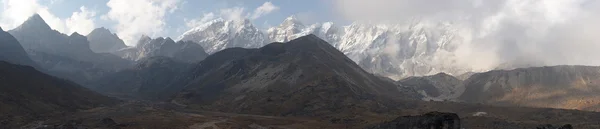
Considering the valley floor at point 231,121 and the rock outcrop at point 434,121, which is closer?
the rock outcrop at point 434,121

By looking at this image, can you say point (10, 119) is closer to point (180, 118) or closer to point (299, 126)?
point (180, 118)

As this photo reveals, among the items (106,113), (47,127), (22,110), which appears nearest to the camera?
(47,127)

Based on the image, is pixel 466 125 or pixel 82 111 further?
pixel 82 111

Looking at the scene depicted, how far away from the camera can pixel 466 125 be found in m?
160

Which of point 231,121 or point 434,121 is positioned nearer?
point 434,121

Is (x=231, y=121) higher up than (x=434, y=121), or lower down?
higher up

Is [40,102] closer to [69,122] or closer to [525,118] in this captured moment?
[69,122]

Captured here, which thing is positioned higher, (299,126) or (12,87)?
(12,87)

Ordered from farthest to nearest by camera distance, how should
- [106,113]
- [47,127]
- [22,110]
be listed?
[106,113], [22,110], [47,127]

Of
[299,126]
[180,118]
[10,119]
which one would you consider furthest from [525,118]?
[10,119]

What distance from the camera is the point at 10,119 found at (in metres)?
158

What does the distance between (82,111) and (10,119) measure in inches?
1400

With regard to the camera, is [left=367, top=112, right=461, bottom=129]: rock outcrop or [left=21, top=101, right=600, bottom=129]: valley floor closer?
[left=367, top=112, right=461, bottom=129]: rock outcrop

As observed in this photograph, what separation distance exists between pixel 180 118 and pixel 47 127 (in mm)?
43046
